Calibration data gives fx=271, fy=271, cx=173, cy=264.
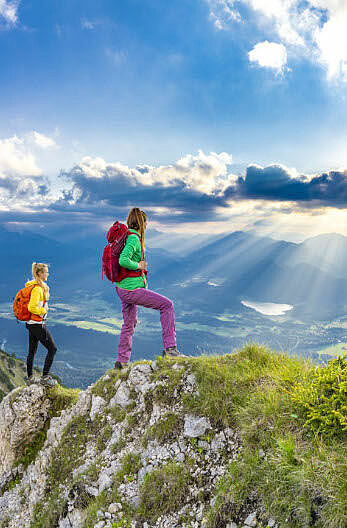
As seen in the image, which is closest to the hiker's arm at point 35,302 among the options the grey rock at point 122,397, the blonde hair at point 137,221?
the grey rock at point 122,397

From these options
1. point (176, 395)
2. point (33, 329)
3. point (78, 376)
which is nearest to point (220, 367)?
point (176, 395)

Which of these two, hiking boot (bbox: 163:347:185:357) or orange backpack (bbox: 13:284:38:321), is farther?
orange backpack (bbox: 13:284:38:321)

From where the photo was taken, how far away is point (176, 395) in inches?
228

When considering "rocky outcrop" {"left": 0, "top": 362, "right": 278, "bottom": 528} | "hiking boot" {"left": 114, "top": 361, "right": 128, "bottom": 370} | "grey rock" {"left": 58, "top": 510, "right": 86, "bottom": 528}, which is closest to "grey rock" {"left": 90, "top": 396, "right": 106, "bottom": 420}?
"rocky outcrop" {"left": 0, "top": 362, "right": 278, "bottom": 528}

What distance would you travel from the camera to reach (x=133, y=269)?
659 cm

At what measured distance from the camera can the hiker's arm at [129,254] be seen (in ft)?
21.1

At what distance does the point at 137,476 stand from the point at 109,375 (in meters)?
3.01

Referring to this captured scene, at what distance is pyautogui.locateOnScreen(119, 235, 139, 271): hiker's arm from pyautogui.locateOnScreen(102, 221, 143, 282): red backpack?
204 mm

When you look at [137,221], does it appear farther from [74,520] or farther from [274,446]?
[74,520]

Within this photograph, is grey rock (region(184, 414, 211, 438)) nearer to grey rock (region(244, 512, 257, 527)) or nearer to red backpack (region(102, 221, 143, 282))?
grey rock (region(244, 512, 257, 527))

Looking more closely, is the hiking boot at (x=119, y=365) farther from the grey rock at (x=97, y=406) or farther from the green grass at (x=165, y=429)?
the green grass at (x=165, y=429)

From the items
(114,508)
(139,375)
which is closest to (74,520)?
(114,508)

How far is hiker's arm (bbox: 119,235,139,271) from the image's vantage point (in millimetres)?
6426

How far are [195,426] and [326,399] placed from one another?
7.75ft
